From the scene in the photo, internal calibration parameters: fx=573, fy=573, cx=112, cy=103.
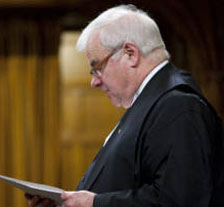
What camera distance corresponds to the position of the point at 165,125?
1.84m

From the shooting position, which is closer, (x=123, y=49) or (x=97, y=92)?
(x=123, y=49)

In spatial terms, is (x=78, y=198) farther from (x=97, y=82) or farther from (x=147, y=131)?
(x=97, y=82)

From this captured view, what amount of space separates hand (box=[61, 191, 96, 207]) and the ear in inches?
18.7

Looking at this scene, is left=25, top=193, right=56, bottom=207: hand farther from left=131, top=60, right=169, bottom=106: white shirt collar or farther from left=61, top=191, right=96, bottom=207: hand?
left=131, top=60, right=169, bottom=106: white shirt collar

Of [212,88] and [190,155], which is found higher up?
[190,155]

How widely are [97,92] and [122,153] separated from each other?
16.0 ft

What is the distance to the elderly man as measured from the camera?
1801 millimetres

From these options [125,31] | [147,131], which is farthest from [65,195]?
[125,31]

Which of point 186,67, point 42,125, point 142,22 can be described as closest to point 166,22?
point 186,67

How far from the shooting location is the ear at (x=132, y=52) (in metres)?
2.00

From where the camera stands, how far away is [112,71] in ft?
6.78

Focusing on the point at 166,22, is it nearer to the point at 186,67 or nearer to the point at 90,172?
the point at 186,67

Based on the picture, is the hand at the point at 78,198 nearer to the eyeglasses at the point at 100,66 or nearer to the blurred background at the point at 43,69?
the eyeglasses at the point at 100,66

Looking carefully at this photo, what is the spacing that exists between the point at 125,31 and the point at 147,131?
1.24 feet
